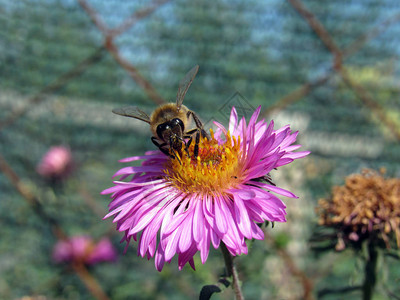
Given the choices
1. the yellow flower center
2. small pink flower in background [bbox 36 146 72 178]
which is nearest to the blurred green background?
small pink flower in background [bbox 36 146 72 178]

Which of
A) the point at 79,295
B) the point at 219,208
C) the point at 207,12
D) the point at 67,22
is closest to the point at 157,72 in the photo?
the point at 207,12

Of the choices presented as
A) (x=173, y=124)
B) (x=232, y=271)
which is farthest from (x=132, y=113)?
(x=232, y=271)

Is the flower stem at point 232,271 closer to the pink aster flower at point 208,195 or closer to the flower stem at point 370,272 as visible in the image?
the pink aster flower at point 208,195

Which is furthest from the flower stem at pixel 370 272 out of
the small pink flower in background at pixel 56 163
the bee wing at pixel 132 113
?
the small pink flower in background at pixel 56 163

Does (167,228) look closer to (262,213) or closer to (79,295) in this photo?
(262,213)

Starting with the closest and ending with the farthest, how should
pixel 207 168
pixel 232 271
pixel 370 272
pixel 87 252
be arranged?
1. pixel 232 271
2. pixel 207 168
3. pixel 370 272
4. pixel 87 252

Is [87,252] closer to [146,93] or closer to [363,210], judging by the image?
[146,93]

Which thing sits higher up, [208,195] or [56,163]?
[56,163]
